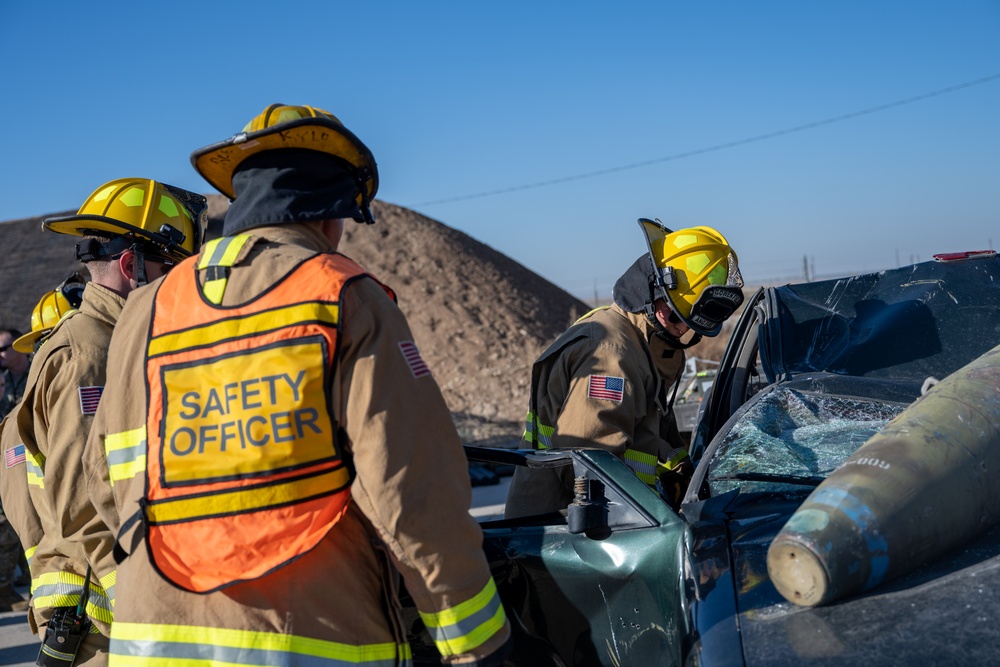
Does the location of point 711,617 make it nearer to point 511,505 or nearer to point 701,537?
point 701,537

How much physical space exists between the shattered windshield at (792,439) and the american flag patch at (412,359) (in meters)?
1.41

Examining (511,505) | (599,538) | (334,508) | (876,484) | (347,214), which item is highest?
(347,214)

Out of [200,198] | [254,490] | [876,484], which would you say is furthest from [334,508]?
[200,198]

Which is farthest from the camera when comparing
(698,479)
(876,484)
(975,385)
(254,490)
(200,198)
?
(200,198)

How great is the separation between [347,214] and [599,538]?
1.11 metres

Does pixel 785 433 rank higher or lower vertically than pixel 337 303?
lower

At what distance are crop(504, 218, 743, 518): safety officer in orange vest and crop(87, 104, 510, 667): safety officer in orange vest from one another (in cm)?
154

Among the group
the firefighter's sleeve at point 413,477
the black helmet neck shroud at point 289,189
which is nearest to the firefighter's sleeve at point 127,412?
the black helmet neck shroud at point 289,189

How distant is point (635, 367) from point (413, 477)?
187 cm

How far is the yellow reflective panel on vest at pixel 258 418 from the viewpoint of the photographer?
70.6 inches

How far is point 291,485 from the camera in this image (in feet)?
5.89

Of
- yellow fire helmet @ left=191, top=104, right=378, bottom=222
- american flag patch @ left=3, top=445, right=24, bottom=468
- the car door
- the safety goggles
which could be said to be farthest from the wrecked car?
american flag patch @ left=3, top=445, right=24, bottom=468

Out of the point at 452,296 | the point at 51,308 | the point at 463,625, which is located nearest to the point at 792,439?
the point at 463,625

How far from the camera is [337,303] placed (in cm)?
182
